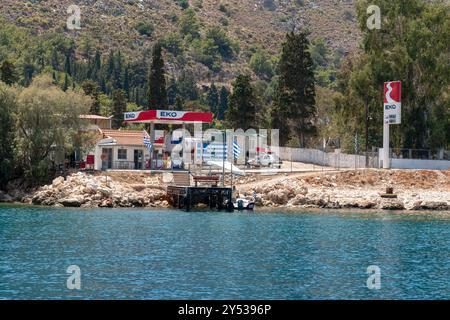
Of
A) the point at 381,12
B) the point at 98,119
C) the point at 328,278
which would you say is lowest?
the point at 328,278

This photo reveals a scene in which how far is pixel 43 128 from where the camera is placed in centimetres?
8800

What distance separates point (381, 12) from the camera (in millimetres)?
98250

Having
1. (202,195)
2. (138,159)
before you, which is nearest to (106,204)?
(202,195)

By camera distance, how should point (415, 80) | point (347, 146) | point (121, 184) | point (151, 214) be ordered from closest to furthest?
point (151, 214), point (121, 184), point (415, 80), point (347, 146)

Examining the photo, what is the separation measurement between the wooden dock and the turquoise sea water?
4422mm

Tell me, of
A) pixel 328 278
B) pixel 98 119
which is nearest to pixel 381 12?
pixel 98 119

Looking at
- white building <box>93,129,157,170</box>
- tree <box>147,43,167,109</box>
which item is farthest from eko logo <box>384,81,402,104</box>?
tree <box>147,43,167,109</box>

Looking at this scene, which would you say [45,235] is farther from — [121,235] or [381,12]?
[381,12]

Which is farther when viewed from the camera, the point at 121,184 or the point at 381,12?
the point at 381,12

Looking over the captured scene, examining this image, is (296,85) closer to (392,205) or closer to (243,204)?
(392,205)

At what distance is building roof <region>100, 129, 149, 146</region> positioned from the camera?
9575cm

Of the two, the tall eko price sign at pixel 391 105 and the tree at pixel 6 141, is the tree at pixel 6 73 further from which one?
the tall eko price sign at pixel 391 105

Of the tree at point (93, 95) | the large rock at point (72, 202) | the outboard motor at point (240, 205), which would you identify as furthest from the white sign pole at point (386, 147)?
the tree at point (93, 95)
